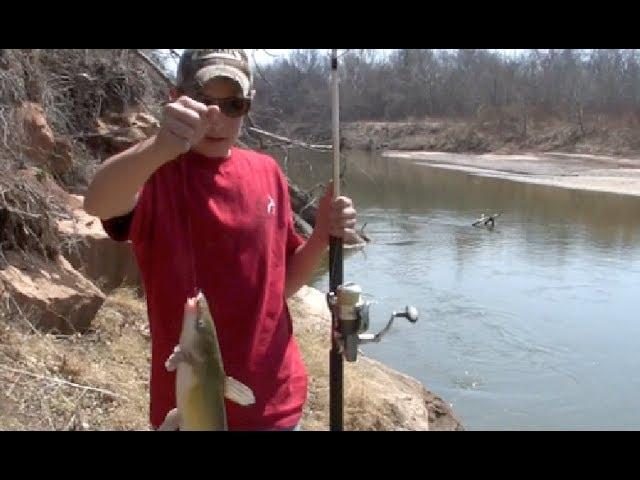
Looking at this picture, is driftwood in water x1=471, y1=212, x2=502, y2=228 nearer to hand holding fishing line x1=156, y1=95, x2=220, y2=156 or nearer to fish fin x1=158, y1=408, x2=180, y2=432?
fish fin x1=158, y1=408, x2=180, y2=432

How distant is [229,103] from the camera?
5.92ft

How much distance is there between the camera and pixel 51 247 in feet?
16.2

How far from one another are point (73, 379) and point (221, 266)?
2.75 m

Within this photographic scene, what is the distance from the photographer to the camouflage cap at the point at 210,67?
5.79 ft

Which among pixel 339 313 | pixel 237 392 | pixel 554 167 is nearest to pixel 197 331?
pixel 237 392

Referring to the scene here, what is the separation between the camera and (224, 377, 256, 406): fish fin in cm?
171

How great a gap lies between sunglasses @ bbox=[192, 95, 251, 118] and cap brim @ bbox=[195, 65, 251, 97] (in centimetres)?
2

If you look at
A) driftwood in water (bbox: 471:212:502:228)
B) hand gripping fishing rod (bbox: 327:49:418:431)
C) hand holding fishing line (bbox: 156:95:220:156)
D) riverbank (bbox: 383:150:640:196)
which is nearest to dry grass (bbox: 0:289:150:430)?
hand gripping fishing rod (bbox: 327:49:418:431)

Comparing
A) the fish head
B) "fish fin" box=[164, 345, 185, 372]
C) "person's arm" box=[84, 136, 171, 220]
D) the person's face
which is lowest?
"fish fin" box=[164, 345, 185, 372]

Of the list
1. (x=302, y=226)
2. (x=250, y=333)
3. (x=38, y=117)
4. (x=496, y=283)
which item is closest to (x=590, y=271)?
(x=496, y=283)

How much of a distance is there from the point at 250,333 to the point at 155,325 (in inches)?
9.0

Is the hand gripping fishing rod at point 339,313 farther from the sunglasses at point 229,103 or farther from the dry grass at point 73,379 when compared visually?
the dry grass at point 73,379

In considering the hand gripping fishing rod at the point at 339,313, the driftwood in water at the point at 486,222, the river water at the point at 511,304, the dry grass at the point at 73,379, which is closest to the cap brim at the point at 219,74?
the hand gripping fishing rod at the point at 339,313
